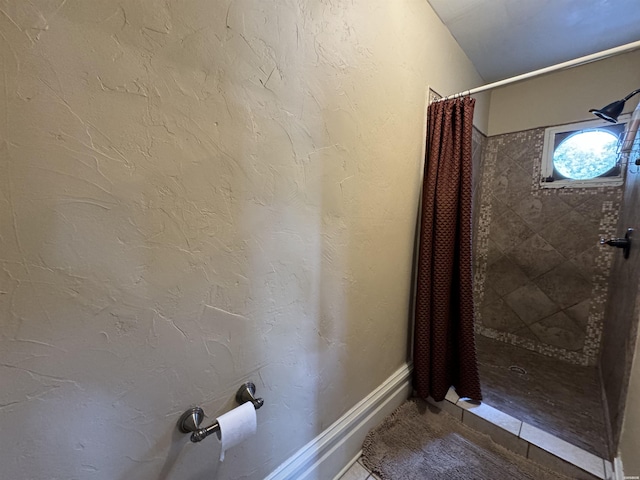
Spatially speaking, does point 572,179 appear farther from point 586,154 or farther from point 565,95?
point 565,95

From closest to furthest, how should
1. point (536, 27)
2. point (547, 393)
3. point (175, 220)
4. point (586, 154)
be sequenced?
1. point (175, 220)
2. point (536, 27)
3. point (547, 393)
4. point (586, 154)

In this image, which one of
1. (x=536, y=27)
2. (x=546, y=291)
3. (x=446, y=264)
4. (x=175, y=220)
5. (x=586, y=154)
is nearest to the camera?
(x=175, y=220)

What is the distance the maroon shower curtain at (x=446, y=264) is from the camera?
1324mm

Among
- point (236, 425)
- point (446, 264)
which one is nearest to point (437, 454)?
point (446, 264)

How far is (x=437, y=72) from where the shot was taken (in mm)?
1469

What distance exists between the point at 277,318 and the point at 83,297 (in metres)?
0.49

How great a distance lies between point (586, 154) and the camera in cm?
188

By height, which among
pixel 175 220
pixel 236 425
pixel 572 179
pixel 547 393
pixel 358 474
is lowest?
pixel 358 474

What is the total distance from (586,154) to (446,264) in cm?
153

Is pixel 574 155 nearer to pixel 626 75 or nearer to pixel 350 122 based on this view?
pixel 626 75

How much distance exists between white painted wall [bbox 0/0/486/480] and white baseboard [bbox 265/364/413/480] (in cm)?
5

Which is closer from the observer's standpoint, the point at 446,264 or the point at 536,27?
the point at 446,264

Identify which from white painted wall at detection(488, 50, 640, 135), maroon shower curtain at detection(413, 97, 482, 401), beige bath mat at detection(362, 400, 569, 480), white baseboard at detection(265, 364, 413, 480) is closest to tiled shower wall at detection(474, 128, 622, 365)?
white painted wall at detection(488, 50, 640, 135)

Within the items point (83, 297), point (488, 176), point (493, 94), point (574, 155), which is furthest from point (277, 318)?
point (493, 94)
